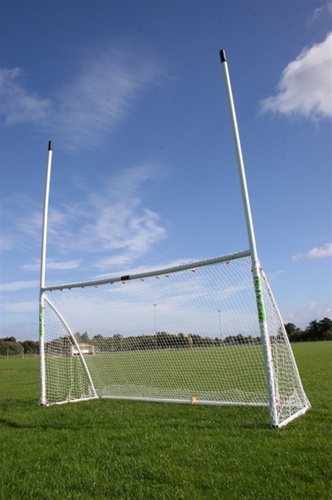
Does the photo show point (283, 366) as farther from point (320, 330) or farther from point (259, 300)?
point (320, 330)

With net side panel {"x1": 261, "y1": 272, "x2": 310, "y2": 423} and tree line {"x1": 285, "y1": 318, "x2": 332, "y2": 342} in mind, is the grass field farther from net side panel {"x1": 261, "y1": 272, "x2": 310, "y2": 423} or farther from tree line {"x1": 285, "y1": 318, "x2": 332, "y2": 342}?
tree line {"x1": 285, "y1": 318, "x2": 332, "y2": 342}

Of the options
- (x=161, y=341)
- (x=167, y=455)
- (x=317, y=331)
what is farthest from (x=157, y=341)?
(x=317, y=331)

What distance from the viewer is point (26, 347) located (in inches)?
3051

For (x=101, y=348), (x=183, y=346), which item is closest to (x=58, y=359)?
(x=101, y=348)

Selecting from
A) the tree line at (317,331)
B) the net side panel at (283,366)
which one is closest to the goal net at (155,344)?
the net side panel at (283,366)

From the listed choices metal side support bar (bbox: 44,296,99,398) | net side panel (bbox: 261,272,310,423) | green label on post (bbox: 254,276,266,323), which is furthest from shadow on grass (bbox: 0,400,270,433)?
green label on post (bbox: 254,276,266,323)

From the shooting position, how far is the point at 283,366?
8664 mm

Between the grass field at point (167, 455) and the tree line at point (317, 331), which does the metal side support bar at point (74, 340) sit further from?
the tree line at point (317, 331)

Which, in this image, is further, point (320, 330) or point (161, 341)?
point (320, 330)

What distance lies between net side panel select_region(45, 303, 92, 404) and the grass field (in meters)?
2.58

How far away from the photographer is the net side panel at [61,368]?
11578mm

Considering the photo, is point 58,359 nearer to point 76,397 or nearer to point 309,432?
point 76,397

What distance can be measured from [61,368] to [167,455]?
23.5 ft

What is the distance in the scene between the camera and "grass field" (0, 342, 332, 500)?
15.1ft
